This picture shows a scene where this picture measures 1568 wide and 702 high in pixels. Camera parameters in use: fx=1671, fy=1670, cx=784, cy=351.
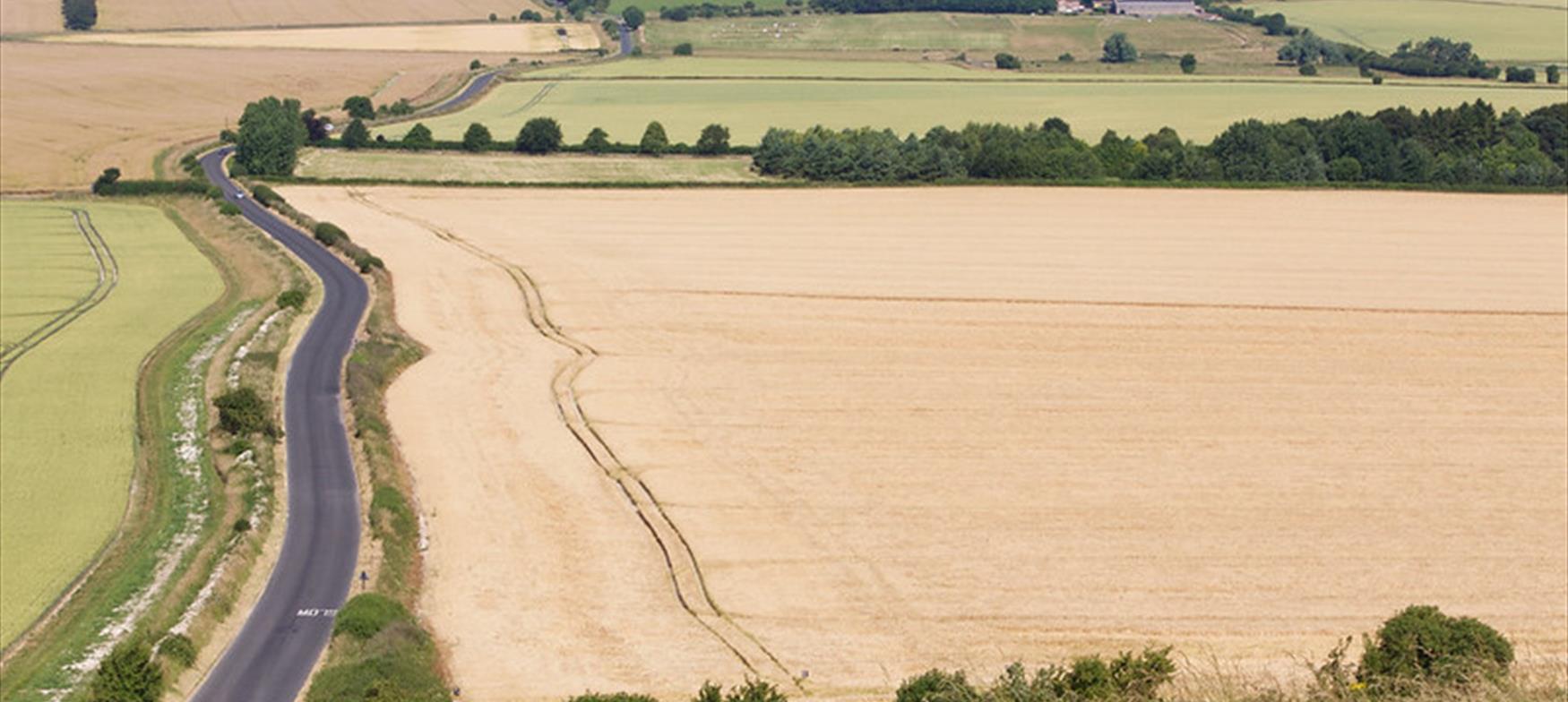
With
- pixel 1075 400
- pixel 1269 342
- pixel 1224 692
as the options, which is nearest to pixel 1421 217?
pixel 1269 342

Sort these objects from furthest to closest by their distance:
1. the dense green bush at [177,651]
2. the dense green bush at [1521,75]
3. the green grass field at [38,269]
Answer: the dense green bush at [1521,75]
the green grass field at [38,269]
the dense green bush at [177,651]

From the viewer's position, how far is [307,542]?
5644 cm

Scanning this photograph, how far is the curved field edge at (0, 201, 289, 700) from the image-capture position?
4597 cm

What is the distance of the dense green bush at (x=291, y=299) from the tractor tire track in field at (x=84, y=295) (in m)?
9.74

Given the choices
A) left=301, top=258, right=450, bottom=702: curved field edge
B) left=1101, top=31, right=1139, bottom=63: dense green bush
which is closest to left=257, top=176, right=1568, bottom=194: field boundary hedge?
left=301, top=258, right=450, bottom=702: curved field edge

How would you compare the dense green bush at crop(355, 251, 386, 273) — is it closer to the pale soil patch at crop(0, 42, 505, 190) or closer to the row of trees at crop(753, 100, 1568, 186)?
the pale soil patch at crop(0, 42, 505, 190)

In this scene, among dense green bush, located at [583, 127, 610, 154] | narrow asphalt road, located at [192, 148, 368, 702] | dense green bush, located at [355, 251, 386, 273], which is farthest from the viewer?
dense green bush, located at [583, 127, 610, 154]

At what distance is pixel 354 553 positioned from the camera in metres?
54.8

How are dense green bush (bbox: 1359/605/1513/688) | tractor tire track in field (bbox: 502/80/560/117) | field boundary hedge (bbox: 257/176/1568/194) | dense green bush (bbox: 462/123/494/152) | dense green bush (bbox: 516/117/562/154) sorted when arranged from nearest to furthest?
1. dense green bush (bbox: 1359/605/1513/688)
2. field boundary hedge (bbox: 257/176/1568/194)
3. dense green bush (bbox: 516/117/562/154)
4. dense green bush (bbox: 462/123/494/152)
5. tractor tire track in field (bbox: 502/80/560/117)

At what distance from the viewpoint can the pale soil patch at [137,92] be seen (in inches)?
5305

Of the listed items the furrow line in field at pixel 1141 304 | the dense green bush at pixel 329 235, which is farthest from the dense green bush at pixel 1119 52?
the dense green bush at pixel 329 235

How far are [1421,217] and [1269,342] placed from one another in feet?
129

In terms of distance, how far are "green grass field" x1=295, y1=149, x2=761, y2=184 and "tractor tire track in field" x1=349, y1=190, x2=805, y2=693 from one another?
35.9m

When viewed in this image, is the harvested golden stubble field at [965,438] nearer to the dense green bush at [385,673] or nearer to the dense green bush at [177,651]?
the dense green bush at [385,673]
